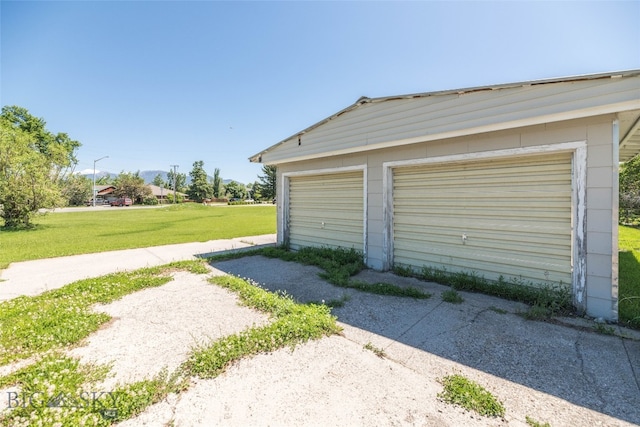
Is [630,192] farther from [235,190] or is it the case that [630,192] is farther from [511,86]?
[235,190]

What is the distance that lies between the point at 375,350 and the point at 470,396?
860 mm

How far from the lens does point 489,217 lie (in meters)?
4.17

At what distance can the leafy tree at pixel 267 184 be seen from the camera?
46.5m

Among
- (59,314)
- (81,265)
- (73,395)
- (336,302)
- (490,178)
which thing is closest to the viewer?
(73,395)

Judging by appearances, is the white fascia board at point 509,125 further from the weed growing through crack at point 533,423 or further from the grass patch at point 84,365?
the weed growing through crack at point 533,423

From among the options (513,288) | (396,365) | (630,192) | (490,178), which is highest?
(630,192)

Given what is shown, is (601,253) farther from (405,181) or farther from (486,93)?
(405,181)

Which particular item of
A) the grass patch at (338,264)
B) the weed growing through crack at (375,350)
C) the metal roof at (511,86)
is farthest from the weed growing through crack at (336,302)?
the metal roof at (511,86)

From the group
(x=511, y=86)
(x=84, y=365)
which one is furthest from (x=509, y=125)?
(x=84, y=365)

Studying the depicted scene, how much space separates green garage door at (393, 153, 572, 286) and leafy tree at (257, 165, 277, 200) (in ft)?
135

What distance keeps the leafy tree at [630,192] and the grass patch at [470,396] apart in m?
19.6

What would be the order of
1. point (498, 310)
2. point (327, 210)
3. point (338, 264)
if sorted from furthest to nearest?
point (327, 210)
point (338, 264)
point (498, 310)

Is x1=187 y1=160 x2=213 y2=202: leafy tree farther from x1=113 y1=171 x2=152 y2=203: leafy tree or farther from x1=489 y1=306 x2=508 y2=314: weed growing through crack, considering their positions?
x1=489 y1=306 x2=508 y2=314: weed growing through crack

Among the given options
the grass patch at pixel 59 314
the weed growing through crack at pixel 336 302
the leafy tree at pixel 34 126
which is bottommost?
the weed growing through crack at pixel 336 302
